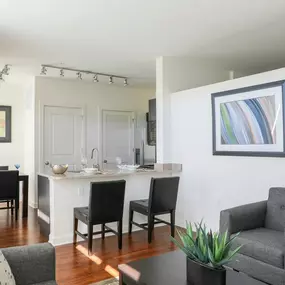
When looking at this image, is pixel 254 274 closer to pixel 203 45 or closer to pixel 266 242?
pixel 266 242

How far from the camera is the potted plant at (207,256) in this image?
1.68m

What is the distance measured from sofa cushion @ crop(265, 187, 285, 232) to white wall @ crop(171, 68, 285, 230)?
10.7 inches

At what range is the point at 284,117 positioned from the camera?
128 inches

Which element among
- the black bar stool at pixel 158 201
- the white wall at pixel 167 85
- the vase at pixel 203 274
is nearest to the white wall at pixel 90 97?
the white wall at pixel 167 85

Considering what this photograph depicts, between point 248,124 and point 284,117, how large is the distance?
19.1 inches

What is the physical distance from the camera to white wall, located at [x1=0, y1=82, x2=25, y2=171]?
21.9 ft

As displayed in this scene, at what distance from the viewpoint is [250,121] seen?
363 cm

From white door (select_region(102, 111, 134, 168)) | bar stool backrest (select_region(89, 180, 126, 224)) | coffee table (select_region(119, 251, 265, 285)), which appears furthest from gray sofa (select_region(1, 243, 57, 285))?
white door (select_region(102, 111, 134, 168))

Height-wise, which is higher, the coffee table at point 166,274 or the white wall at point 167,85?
A: the white wall at point 167,85

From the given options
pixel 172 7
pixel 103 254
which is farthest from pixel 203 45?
pixel 103 254

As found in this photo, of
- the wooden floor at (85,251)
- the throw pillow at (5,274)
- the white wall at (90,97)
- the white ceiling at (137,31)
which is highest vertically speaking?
the white ceiling at (137,31)

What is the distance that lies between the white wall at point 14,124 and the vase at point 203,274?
5.91m

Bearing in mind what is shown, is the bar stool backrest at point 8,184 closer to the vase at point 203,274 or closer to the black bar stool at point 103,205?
the black bar stool at point 103,205

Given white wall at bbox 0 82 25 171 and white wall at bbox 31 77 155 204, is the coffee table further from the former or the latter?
white wall at bbox 0 82 25 171
